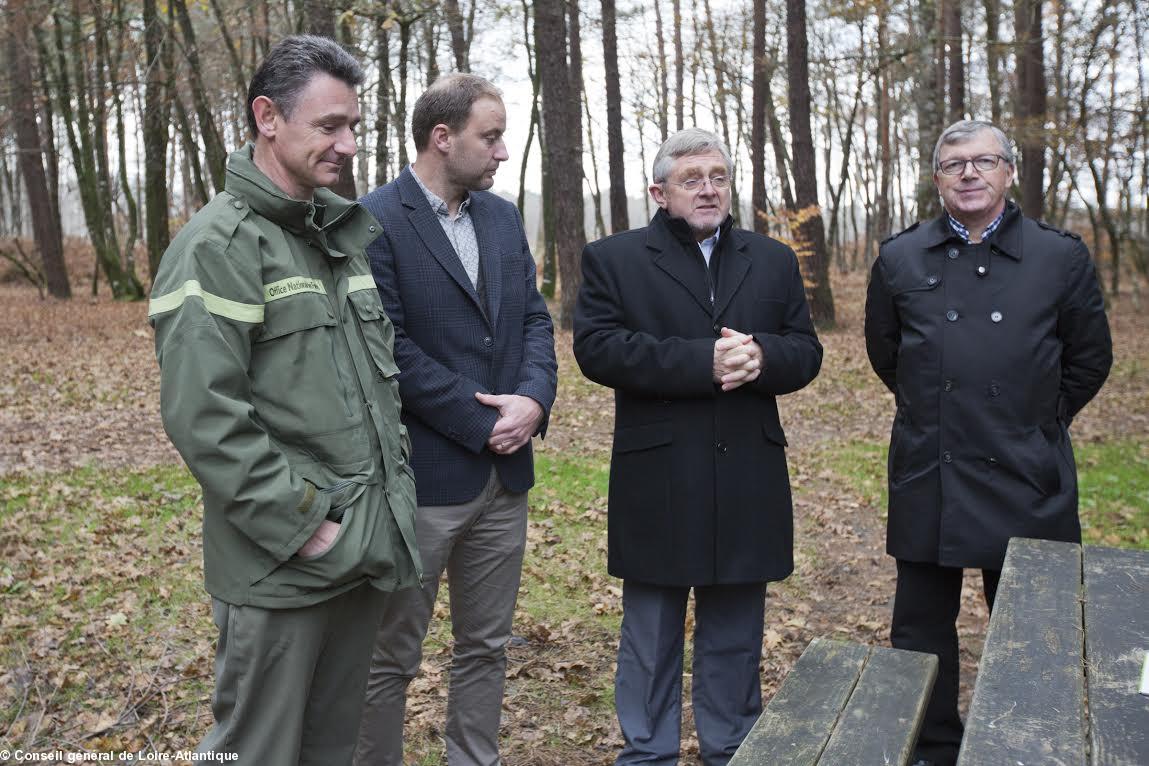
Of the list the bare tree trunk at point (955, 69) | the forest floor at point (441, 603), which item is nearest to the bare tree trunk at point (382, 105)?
the forest floor at point (441, 603)

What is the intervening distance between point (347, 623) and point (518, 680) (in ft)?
7.12

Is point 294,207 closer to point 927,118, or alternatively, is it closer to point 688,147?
point 688,147

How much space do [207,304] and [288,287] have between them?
232 mm

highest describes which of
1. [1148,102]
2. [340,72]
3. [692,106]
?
[692,106]

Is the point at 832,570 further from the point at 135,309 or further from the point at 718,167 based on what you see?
the point at 135,309

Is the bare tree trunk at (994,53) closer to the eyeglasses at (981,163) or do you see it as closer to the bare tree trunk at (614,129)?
the bare tree trunk at (614,129)

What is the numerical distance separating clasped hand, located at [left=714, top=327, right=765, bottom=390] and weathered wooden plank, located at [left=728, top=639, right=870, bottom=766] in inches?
36.4

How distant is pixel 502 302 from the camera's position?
3635 millimetres

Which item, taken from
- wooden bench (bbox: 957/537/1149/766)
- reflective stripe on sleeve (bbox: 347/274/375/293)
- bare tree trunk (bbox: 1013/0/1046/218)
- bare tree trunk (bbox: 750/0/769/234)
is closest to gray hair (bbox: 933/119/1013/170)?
wooden bench (bbox: 957/537/1149/766)

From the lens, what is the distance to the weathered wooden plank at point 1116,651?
215 cm

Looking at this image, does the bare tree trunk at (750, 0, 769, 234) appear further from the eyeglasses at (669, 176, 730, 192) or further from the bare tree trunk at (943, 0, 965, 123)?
the eyeglasses at (669, 176, 730, 192)

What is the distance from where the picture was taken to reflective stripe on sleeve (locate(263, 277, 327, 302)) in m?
2.62

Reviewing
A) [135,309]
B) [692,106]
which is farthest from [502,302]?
[692,106]

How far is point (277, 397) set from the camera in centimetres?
261
